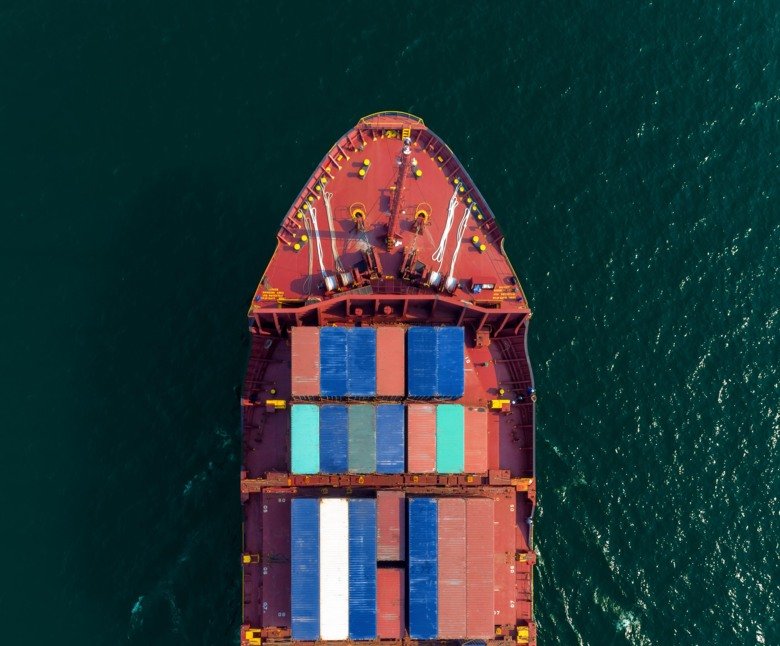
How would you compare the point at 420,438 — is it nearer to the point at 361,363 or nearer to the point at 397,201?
the point at 361,363

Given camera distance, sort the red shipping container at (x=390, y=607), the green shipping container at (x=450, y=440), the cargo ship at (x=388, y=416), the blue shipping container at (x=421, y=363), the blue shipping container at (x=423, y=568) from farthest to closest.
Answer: the green shipping container at (x=450, y=440) → the blue shipping container at (x=421, y=363) → the red shipping container at (x=390, y=607) → the cargo ship at (x=388, y=416) → the blue shipping container at (x=423, y=568)

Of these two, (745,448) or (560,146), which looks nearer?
(745,448)

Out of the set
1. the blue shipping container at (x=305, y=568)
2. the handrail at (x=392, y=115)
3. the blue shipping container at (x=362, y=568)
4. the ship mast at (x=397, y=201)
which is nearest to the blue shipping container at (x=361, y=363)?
the blue shipping container at (x=362, y=568)

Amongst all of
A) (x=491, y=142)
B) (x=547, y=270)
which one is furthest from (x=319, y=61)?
(x=547, y=270)

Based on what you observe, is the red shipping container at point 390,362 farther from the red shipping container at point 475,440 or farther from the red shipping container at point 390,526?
the red shipping container at point 390,526

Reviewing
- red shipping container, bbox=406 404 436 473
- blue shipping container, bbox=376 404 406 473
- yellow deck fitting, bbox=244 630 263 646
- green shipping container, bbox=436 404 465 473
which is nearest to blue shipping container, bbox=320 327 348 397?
blue shipping container, bbox=376 404 406 473

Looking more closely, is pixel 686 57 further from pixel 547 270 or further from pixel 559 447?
pixel 559 447

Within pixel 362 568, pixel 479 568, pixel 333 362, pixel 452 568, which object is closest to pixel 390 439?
pixel 333 362
